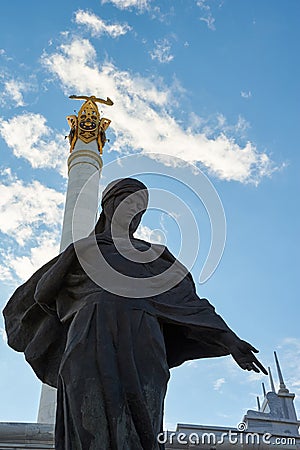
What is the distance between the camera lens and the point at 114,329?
2930 millimetres

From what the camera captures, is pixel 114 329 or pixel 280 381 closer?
pixel 114 329

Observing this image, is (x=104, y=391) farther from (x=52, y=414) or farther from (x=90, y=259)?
(x=52, y=414)

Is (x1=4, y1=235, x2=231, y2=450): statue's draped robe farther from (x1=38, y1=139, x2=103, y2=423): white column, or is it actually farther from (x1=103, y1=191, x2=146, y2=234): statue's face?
(x1=38, y1=139, x2=103, y2=423): white column

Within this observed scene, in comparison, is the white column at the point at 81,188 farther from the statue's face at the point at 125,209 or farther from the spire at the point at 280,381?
the statue's face at the point at 125,209

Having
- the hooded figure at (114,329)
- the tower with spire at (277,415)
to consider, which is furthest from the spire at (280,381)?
the hooded figure at (114,329)

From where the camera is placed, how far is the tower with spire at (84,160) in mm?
23500

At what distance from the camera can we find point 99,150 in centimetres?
2798

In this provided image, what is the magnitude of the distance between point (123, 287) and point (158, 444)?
0.88 m

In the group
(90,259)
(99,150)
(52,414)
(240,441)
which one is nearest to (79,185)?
(99,150)

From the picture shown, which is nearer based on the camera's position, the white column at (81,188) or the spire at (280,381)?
the spire at (280,381)

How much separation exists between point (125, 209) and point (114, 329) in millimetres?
1019

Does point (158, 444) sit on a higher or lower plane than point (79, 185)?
lower

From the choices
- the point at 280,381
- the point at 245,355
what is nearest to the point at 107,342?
the point at 245,355

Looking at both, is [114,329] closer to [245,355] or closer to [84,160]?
[245,355]
